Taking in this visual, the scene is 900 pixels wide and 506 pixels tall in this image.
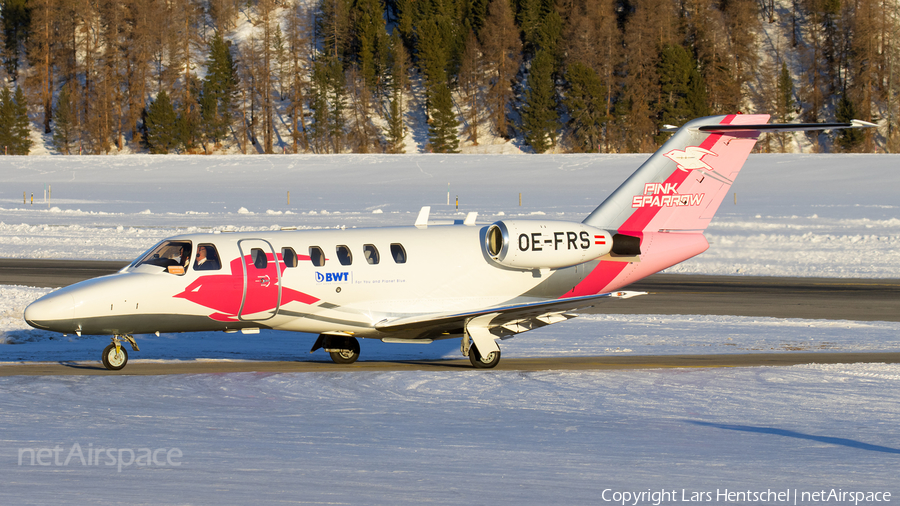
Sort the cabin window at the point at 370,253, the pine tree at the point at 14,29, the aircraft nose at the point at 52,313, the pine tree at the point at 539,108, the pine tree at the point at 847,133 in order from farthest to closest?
the pine tree at the point at 14,29, the pine tree at the point at 539,108, the pine tree at the point at 847,133, the cabin window at the point at 370,253, the aircraft nose at the point at 52,313

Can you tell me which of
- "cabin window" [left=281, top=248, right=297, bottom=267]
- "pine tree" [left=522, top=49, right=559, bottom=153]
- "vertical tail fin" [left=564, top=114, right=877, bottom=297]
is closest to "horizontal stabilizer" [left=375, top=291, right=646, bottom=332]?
"cabin window" [left=281, top=248, right=297, bottom=267]

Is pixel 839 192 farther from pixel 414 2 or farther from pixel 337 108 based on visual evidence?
pixel 414 2

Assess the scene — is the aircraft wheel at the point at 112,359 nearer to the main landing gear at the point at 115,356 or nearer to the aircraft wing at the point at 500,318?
the main landing gear at the point at 115,356

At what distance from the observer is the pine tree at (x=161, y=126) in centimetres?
9325

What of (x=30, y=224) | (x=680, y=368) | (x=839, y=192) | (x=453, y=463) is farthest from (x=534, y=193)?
(x=453, y=463)

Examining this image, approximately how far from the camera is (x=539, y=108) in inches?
3605

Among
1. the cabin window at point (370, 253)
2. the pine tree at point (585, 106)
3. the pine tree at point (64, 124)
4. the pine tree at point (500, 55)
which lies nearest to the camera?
the cabin window at point (370, 253)

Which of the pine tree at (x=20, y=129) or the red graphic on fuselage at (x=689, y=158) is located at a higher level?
the pine tree at (x=20, y=129)

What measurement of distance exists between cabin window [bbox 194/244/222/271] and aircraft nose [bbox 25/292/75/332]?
187cm

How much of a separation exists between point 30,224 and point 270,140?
5434 centimetres

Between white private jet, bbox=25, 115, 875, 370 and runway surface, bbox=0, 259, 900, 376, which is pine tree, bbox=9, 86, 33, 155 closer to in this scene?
runway surface, bbox=0, 259, 900, 376

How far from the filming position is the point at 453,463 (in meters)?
8.65

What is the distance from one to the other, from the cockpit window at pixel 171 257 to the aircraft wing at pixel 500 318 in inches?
126

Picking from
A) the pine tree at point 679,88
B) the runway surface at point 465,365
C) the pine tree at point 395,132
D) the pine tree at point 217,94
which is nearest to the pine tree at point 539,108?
the pine tree at point 679,88
